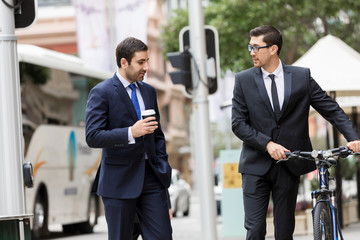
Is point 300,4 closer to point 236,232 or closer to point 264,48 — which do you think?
point 236,232

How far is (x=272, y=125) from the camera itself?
7.90 metres

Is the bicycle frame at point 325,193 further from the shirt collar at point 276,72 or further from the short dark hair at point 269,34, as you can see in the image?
the short dark hair at point 269,34

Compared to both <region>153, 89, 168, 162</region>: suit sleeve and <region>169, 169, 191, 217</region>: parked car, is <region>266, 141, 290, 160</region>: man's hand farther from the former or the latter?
<region>169, 169, 191, 217</region>: parked car

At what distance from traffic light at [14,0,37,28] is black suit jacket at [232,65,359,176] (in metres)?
1.69

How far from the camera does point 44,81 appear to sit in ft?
68.0

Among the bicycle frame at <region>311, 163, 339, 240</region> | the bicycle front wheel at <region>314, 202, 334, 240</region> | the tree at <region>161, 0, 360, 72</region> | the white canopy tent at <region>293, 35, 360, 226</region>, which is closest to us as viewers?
the bicycle front wheel at <region>314, 202, 334, 240</region>

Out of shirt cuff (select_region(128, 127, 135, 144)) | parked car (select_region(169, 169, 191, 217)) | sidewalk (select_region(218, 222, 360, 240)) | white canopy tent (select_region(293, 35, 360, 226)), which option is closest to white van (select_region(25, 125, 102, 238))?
sidewalk (select_region(218, 222, 360, 240))

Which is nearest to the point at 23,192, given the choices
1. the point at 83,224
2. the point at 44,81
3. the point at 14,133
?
the point at 14,133

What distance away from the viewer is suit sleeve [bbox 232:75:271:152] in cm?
772

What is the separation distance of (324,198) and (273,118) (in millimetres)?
773

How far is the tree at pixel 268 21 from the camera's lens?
25.5 m

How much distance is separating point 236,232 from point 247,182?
9.96 metres

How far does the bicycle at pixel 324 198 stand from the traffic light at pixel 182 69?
5.81 metres

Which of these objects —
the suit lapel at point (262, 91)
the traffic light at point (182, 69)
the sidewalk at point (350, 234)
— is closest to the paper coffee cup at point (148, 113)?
the suit lapel at point (262, 91)
